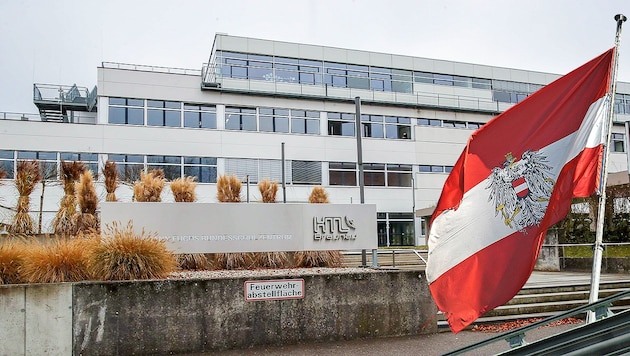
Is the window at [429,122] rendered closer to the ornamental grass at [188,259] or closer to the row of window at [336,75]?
the row of window at [336,75]

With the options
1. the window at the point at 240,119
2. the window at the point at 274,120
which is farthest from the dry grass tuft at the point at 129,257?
the window at the point at 274,120

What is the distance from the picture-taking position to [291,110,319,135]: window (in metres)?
39.8

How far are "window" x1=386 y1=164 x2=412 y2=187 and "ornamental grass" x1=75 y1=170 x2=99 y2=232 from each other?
94.8ft

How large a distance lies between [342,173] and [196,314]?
31.4m

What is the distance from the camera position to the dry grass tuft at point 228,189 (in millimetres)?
14773

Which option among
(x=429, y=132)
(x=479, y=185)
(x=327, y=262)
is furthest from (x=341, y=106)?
(x=479, y=185)

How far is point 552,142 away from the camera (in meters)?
5.14

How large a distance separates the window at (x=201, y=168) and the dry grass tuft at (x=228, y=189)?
73.5 ft

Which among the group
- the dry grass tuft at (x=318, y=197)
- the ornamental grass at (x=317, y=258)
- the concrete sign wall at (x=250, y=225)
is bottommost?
the ornamental grass at (x=317, y=258)

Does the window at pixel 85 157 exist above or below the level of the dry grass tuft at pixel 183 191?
above

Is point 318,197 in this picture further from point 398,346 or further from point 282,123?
point 282,123

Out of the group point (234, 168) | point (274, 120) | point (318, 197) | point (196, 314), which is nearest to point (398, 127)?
point (274, 120)

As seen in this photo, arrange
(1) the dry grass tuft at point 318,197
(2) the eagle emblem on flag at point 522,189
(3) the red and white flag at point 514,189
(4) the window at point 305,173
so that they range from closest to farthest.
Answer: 1. (3) the red and white flag at point 514,189
2. (2) the eagle emblem on flag at point 522,189
3. (1) the dry grass tuft at point 318,197
4. (4) the window at point 305,173

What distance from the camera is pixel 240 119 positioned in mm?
38438
